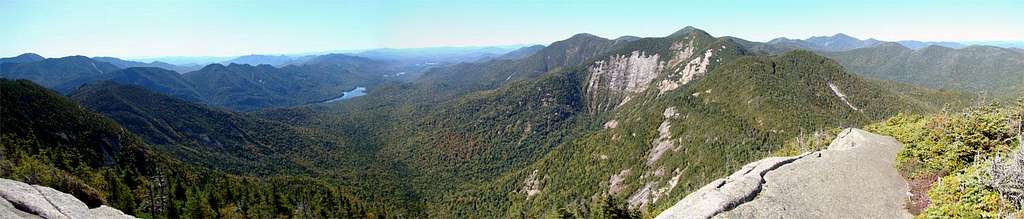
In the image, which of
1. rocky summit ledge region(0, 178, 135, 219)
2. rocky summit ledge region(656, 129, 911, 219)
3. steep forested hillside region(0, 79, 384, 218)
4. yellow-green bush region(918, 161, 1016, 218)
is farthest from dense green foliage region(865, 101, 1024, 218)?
steep forested hillside region(0, 79, 384, 218)

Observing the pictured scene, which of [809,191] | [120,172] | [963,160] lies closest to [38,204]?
[809,191]

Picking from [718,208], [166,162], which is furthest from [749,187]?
[166,162]

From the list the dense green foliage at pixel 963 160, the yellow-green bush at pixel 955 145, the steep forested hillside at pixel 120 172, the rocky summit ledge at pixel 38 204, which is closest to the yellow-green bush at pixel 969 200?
the dense green foliage at pixel 963 160

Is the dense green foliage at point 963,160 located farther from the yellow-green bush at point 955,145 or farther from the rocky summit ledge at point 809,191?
the rocky summit ledge at point 809,191

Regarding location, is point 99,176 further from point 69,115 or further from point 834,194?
point 834,194

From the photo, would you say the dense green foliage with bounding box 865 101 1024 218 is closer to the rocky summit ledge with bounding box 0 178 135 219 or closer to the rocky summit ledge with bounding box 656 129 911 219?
the rocky summit ledge with bounding box 656 129 911 219

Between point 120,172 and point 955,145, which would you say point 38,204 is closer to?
point 955,145
